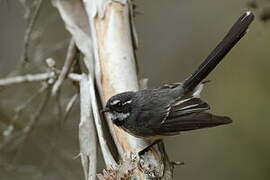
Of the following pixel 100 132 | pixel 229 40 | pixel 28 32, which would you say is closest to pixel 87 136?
pixel 100 132

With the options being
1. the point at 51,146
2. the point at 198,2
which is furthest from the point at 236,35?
the point at 198,2

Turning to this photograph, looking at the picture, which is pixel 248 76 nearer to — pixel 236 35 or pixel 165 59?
pixel 165 59

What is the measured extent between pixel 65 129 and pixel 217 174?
1.69 meters

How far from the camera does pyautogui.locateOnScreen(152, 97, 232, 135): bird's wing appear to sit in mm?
3646

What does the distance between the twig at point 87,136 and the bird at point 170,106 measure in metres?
0.13

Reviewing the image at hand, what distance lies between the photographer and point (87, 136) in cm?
373

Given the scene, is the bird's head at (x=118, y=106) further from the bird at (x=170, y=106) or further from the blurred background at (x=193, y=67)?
the blurred background at (x=193, y=67)

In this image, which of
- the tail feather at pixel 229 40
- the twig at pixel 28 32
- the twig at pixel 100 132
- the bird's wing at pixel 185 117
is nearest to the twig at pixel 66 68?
the twig at pixel 100 132

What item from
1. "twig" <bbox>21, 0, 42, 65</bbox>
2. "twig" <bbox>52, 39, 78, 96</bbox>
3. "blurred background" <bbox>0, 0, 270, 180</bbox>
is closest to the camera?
"twig" <bbox>52, 39, 78, 96</bbox>

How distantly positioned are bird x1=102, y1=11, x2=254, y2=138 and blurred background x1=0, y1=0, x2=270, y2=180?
41.9 inches

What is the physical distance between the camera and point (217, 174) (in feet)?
19.1

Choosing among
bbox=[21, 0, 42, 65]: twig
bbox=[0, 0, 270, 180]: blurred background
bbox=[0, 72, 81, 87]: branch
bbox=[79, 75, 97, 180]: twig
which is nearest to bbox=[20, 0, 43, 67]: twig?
bbox=[21, 0, 42, 65]: twig

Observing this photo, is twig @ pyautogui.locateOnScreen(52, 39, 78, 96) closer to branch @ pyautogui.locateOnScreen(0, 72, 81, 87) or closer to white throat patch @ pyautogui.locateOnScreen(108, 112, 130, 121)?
branch @ pyautogui.locateOnScreen(0, 72, 81, 87)

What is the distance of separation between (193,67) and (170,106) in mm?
2292
